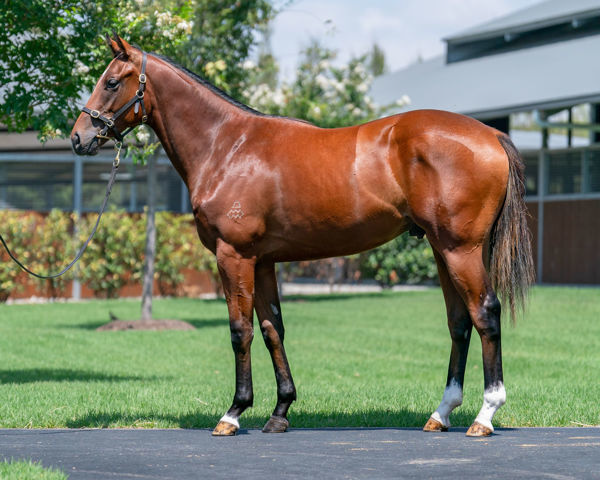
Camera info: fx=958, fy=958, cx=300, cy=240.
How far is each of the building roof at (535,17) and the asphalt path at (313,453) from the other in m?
20.9

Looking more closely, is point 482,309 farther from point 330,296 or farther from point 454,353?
point 330,296

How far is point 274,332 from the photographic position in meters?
6.91

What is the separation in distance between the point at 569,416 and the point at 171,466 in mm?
3542

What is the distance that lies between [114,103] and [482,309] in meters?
2.97

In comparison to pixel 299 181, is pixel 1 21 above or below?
above

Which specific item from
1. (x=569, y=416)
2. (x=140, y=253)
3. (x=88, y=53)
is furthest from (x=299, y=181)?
(x=140, y=253)

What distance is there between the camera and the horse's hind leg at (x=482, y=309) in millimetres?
6285

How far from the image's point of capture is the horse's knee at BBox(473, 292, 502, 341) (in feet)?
20.6

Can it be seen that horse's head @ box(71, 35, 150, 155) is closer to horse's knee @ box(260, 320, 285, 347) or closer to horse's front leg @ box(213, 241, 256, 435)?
horse's front leg @ box(213, 241, 256, 435)

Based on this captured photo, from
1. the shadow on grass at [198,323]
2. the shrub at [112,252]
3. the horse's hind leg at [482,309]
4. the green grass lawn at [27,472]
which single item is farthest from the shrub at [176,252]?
the green grass lawn at [27,472]

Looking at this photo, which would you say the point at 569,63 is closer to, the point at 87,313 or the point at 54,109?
the point at 87,313

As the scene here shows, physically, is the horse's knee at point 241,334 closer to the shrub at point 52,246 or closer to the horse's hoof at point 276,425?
the horse's hoof at point 276,425

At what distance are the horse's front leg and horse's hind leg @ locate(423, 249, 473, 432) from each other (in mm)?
1302

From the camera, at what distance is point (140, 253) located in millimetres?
21797
